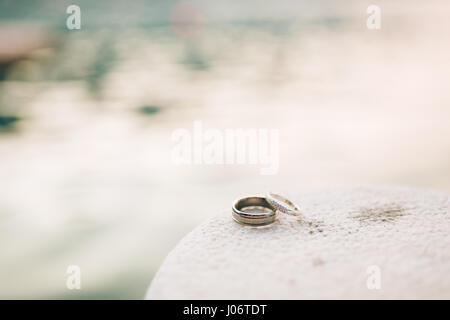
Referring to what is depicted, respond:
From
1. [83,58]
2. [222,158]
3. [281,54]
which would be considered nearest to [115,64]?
[83,58]

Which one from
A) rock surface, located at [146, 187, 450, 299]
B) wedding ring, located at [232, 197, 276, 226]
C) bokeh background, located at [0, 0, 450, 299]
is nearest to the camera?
rock surface, located at [146, 187, 450, 299]

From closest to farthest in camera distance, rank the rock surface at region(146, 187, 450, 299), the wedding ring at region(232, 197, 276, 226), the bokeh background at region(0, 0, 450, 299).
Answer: the rock surface at region(146, 187, 450, 299) < the wedding ring at region(232, 197, 276, 226) < the bokeh background at region(0, 0, 450, 299)

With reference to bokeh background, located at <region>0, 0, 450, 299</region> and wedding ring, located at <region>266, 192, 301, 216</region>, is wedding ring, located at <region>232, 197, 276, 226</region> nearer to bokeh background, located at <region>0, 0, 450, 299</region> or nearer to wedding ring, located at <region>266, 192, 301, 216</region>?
wedding ring, located at <region>266, 192, 301, 216</region>

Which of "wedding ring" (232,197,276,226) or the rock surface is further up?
"wedding ring" (232,197,276,226)

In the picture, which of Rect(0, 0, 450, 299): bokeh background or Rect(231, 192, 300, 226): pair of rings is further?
Rect(0, 0, 450, 299): bokeh background

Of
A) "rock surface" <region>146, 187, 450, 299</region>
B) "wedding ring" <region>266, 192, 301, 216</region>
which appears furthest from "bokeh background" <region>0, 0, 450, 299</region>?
"rock surface" <region>146, 187, 450, 299</region>

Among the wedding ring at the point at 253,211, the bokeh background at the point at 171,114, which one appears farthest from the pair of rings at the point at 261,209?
the bokeh background at the point at 171,114

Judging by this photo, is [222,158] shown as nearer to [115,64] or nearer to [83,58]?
[115,64]

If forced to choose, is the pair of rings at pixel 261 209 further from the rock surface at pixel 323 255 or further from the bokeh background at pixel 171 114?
the bokeh background at pixel 171 114
